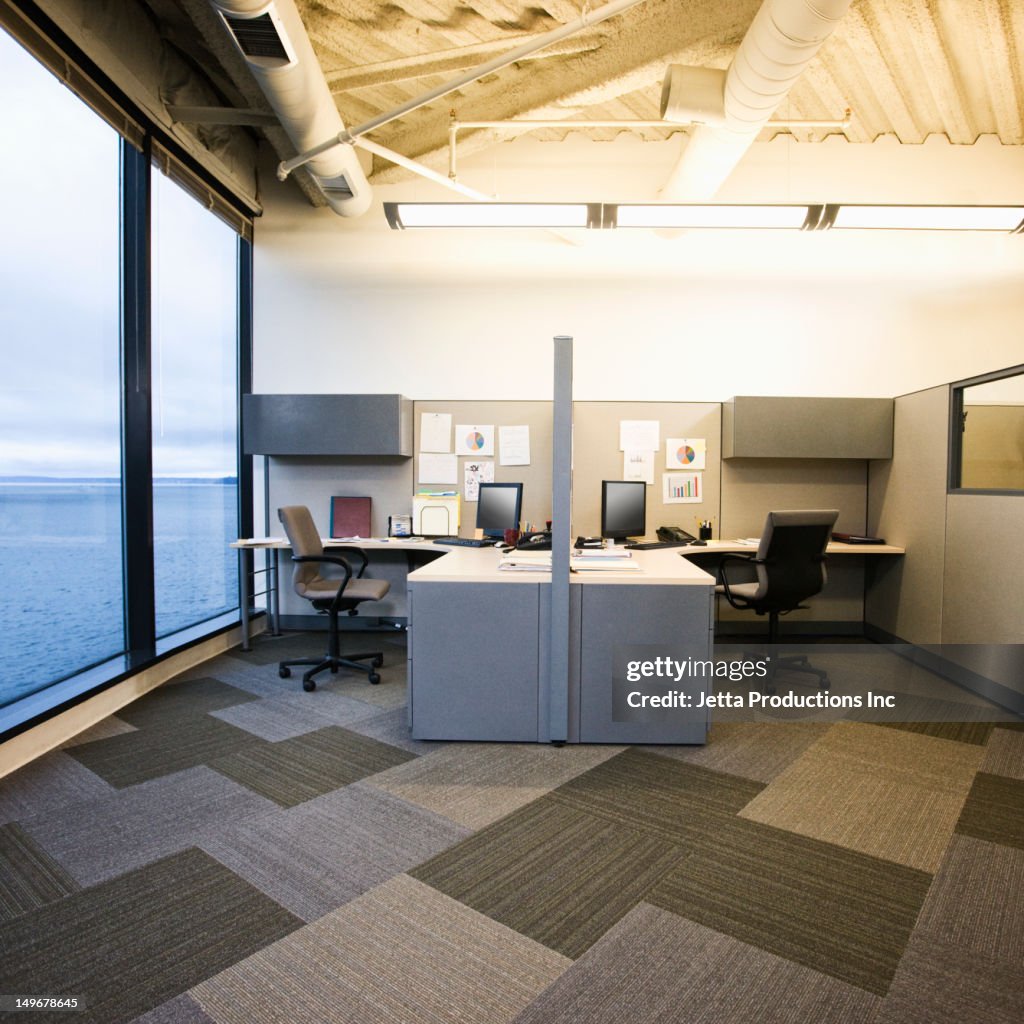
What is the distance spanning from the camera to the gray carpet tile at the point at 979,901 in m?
1.47

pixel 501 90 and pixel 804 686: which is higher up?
pixel 501 90

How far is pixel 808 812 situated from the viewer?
6.66 ft

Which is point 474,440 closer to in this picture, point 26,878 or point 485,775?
point 485,775

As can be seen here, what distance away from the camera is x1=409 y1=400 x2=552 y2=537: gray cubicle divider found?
170 inches

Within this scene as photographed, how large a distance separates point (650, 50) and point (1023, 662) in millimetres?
3320

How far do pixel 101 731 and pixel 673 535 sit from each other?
3.08 metres

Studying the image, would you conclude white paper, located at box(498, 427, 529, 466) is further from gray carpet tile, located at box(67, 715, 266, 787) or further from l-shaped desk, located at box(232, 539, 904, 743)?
gray carpet tile, located at box(67, 715, 266, 787)

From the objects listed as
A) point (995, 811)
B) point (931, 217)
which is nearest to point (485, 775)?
point (995, 811)

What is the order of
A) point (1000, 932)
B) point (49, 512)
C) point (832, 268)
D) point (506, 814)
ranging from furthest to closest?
point (832, 268) < point (49, 512) < point (506, 814) < point (1000, 932)

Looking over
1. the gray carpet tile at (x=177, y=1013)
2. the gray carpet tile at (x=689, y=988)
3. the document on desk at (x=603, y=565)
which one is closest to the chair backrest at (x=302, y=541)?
the document on desk at (x=603, y=565)

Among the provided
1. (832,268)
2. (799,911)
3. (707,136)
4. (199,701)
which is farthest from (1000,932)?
(832,268)

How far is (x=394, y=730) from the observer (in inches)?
105

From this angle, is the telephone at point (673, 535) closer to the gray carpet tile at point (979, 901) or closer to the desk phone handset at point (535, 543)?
the desk phone handset at point (535, 543)

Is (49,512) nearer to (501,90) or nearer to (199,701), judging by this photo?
(199,701)
